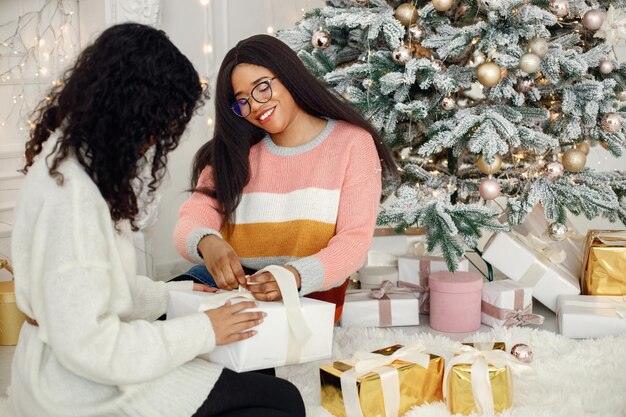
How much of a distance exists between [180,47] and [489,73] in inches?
58.2

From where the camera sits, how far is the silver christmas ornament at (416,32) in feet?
7.26

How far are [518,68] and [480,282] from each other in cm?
66

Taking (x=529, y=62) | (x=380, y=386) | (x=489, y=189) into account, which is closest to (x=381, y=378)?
(x=380, y=386)

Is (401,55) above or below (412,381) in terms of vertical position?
above

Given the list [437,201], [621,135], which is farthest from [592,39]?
[437,201]

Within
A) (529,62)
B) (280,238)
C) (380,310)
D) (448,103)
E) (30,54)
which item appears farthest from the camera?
(30,54)

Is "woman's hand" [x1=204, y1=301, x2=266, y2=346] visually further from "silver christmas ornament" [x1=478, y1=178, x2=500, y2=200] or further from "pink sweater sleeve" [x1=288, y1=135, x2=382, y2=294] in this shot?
"silver christmas ornament" [x1=478, y1=178, x2=500, y2=200]

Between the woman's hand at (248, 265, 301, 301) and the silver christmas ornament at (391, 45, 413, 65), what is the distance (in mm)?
1000

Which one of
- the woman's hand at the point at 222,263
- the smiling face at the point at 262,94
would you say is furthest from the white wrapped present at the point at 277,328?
the smiling face at the point at 262,94

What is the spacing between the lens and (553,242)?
2578mm

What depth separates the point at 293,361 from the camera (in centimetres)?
135

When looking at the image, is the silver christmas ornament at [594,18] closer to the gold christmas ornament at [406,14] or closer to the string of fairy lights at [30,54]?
the gold christmas ornament at [406,14]

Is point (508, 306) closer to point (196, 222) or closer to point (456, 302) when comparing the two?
point (456, 302)

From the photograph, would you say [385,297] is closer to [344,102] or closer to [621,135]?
[344,102]
